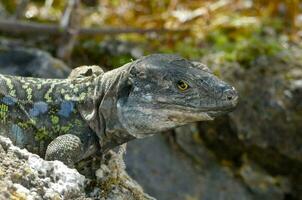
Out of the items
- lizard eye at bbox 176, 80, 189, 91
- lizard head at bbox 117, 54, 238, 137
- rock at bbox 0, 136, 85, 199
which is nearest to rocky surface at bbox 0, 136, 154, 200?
rock at bbox 0, 136, 85, 199

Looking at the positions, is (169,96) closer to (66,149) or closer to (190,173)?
(66,149)

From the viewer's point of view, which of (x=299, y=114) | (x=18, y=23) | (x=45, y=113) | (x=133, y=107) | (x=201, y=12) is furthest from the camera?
(x=201, y=12)

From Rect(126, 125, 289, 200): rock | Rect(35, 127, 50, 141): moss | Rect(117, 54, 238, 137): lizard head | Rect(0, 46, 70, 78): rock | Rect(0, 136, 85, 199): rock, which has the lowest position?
Rect(126, 125, 289, 200): rock

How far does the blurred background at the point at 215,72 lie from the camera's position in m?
5.45

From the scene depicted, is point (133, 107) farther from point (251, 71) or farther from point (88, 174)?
point (251, 71)

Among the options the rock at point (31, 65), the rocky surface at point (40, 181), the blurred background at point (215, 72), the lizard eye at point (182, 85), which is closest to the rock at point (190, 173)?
the blurred background at point (215, 72)

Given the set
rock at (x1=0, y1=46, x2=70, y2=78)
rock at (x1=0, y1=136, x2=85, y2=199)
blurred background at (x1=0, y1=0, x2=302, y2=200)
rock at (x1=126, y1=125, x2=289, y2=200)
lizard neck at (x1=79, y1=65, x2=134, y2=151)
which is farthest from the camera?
blurred background at (x1=0, y1=0, x2=302, y2=200)

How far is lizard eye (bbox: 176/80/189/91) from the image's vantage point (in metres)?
2.80

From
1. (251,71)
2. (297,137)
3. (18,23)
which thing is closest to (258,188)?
(297,137)

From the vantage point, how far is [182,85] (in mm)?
2805

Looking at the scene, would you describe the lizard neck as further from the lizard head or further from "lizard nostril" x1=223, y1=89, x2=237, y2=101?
"lizard nostril" x1=223, y1=89, x2=237, y2=101

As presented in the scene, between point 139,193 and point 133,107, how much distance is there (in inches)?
20.2

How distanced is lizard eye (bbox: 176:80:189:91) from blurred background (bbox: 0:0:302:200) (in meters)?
2.36

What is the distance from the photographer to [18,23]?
19.3 ft
